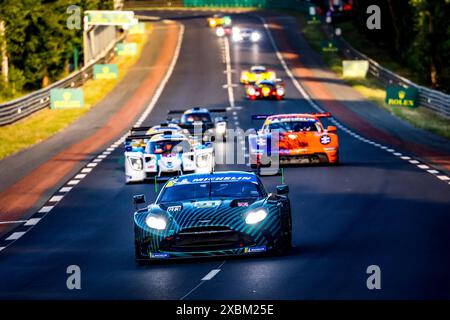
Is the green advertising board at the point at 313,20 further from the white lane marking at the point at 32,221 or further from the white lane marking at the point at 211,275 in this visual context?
the white lane marking at the point at 211,275

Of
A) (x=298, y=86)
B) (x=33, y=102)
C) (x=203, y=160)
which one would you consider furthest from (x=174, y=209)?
(x=298, y=86)

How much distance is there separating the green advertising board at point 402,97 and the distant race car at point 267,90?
23.3 ft

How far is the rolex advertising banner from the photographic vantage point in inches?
3036

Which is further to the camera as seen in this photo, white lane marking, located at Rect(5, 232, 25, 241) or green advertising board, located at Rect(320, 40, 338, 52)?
green advertising board, located at Rect(320, 40, 338, 52)

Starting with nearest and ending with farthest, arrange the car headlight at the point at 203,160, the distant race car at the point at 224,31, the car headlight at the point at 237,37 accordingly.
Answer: the car headlight at the point at 203,160 → the car headlight at the point at 237,37 → the distant race car at the point at 224,31

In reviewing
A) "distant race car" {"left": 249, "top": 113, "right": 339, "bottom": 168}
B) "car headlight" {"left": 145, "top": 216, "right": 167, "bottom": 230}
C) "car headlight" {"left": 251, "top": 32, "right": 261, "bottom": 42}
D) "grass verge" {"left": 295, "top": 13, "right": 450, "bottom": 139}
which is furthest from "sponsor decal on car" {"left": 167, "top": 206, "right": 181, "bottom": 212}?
"car headlight" {"left": 251, "top": 32, "right": 261, "bottom": 42}

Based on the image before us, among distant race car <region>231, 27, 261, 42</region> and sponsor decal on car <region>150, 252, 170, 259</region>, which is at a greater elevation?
sponsor decal on car <region>150, 252, 170, 259</region>

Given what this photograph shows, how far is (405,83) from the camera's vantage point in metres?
63.8

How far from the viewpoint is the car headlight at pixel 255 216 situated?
15549 mm

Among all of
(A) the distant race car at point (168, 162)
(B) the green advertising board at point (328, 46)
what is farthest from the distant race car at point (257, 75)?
(A) the distant race car at point (168, 162)

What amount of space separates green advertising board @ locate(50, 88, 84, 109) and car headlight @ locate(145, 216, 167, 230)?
4501 centimetres
